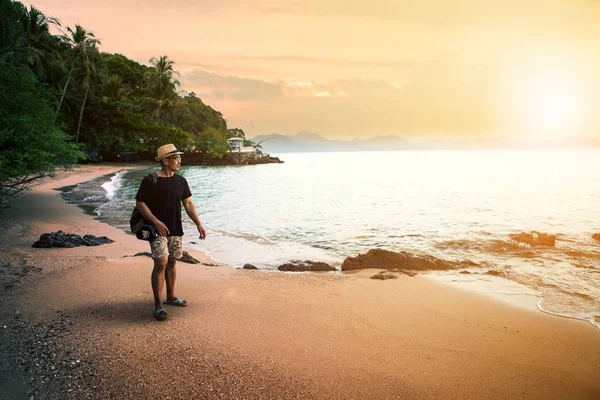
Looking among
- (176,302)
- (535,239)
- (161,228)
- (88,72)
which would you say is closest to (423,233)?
(535,239)

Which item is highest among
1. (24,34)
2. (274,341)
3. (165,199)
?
(24,34)

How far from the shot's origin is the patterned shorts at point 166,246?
14.0ft

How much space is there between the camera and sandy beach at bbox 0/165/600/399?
3.20 m

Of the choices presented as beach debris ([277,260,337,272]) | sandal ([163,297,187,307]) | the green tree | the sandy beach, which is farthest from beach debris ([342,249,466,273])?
the green tree

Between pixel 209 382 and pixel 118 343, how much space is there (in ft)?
3.99

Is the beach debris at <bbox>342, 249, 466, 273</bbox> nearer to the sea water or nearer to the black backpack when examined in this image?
the sea water

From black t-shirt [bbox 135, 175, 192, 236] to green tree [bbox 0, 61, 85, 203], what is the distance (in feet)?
26.3

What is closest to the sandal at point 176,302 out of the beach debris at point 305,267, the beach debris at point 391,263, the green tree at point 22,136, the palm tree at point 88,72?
the beach debris at point 305,267

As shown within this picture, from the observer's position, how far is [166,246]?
14.2ft

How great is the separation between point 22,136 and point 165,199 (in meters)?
9.57

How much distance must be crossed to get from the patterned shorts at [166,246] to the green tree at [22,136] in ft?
26.6

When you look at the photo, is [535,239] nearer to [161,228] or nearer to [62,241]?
[161,228]

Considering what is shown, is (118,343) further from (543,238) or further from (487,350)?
(543,238)

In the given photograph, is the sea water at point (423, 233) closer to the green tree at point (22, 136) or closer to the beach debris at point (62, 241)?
the beach debris at point (62, 241)
